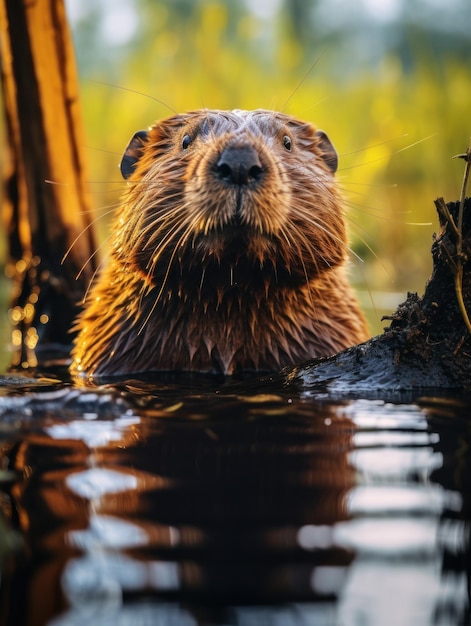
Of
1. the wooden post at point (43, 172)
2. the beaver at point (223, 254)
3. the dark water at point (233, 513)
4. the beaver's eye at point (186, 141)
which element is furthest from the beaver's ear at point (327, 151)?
the wooden post at point (43, 172)

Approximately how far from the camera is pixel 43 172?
6273 mm

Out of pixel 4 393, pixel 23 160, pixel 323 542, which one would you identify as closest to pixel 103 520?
pixel 323 542

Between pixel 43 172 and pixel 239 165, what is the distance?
3.12 m

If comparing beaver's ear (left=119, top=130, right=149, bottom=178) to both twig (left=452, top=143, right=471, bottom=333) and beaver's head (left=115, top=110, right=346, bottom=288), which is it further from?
twig (left=452, top=143, right=471, bottom=333)

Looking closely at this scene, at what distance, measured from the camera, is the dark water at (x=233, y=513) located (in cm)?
158

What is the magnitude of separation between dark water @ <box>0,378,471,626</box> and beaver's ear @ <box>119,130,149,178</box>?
6.17 feet

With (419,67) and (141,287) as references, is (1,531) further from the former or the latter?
(419,67)

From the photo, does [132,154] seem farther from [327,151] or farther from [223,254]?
[223,254]

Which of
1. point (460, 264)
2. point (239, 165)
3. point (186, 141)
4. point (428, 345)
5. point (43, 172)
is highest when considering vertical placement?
point (43, 172)

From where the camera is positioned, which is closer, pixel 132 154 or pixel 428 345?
pixel 428 345

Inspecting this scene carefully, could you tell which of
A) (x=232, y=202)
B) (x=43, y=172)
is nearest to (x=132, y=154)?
(x=232, y=202)

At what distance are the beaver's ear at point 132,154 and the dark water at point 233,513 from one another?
188cm

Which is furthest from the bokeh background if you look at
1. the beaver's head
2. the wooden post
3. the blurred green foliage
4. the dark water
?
the dark water

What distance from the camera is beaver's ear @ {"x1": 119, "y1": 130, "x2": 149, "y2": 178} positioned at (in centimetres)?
466
